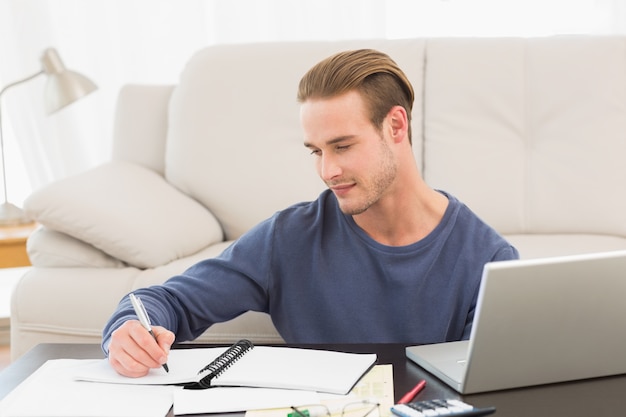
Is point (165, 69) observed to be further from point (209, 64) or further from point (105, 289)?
point (105, 289)

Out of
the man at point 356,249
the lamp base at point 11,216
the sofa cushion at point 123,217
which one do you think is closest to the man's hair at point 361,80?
the man at point 356,249

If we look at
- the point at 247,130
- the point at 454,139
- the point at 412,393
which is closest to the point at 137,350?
the point at 412,393

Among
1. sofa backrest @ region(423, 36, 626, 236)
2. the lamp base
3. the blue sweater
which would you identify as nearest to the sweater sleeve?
the blue sweater

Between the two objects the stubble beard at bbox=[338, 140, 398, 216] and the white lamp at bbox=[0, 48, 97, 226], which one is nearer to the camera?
the stubble beard at bbox=[338, 140, 398, 216]

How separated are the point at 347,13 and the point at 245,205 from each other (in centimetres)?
121

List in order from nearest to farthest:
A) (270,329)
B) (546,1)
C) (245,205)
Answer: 1. (270,329)
2. (245,205)
3. (546,1)

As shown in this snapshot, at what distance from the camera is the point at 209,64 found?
2670mm

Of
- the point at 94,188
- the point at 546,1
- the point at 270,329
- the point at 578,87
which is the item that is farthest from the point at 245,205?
the point at 546,1

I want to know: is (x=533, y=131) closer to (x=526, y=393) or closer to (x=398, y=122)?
(x=398, y=122)

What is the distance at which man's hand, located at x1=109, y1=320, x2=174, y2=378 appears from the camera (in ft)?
3.77

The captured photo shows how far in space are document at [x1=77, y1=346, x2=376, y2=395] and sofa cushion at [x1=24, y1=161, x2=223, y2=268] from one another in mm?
1015

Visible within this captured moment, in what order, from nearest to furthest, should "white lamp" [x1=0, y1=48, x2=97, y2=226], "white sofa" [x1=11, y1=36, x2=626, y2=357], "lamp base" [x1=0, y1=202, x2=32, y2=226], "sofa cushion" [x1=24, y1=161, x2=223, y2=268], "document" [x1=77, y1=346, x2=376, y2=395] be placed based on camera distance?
"document" [x1=77, y1=346, x2=376, y2=395], "sofa cushion" [x1=24, y1=161, x2=223, y2=268], "white sofa" [x1=11, y1=36, x2=626, y2=357], "lamp base" [x1=0, y1=202, x2=32, y2=226], "white lamp" [x1=0, y1=48, x2=97, y2=226]

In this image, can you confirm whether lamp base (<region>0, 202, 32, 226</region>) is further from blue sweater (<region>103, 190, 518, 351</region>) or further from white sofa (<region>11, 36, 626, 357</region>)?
blue sweater (<region>103, 190, 518, 351</region>)

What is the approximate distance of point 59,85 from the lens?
2.90m
